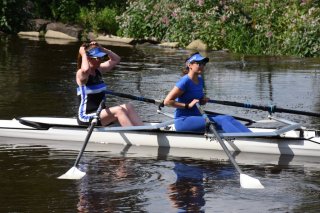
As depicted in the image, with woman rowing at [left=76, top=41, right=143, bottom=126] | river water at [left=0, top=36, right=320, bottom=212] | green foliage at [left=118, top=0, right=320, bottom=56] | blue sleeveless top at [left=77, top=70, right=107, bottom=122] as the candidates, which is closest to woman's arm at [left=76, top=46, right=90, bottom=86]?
woman rowing at [left=76, top=41, right=143, bottom=126]

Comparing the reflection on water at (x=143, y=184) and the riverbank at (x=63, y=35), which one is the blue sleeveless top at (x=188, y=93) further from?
the riverbank at (x=63, y=35)

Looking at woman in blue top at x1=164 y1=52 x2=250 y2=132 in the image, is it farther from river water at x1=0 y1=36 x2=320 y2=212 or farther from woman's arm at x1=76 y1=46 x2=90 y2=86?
woman's arm at x1=76 y1=46 x2=90 y2=86

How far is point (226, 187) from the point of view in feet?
32.3

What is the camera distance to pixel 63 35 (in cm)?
3102

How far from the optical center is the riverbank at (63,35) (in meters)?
28.6

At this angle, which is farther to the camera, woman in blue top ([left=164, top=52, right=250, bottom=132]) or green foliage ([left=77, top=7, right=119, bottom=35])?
green foliage ([left=77, top=7, right=119, bottom=35])

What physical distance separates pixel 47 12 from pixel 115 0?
8.96 ft

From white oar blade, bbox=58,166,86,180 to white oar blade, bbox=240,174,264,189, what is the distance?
6.27ft

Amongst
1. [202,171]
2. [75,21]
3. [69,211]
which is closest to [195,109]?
[202,171]

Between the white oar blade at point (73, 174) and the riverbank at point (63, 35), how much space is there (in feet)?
58.1

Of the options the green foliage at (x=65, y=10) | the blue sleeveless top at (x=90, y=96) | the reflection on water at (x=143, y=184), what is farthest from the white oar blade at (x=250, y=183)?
the green foliage at (x=65, y=10)

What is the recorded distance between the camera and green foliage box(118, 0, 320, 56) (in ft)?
76.8

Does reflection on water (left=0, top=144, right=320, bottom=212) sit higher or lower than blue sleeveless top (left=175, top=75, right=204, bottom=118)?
lower

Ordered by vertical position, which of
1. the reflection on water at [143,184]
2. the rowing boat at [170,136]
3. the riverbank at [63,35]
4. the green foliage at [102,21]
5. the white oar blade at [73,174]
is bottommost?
the reflection on water at [143,184]
